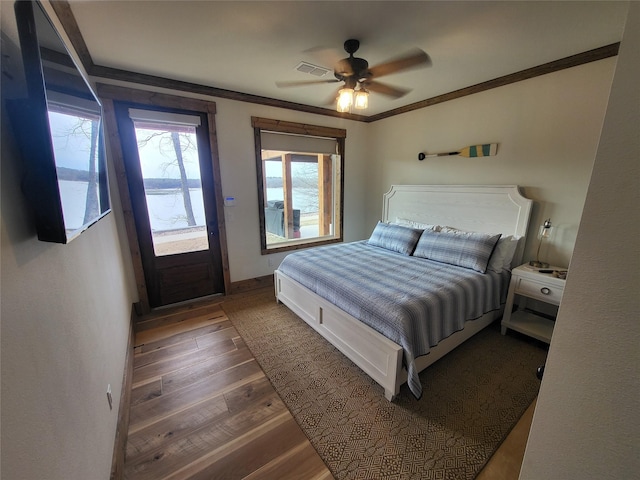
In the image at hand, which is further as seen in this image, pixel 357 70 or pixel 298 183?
pixel 298 183

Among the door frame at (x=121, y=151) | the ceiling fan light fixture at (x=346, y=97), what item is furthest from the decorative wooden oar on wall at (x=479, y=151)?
the door frame at (x=121, y=151)

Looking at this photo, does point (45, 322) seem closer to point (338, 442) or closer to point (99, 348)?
point (99, 348)

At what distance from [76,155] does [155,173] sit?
207 cm

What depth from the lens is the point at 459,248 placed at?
2.61 meters

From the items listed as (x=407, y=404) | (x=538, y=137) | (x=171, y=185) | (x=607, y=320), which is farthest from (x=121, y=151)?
(x=538, y=137)

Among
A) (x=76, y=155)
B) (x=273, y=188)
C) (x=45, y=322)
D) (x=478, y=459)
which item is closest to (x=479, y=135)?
(x=273, y=188)

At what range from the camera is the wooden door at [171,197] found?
270 centimetres

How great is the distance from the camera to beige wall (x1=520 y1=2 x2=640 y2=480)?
0.55 meters

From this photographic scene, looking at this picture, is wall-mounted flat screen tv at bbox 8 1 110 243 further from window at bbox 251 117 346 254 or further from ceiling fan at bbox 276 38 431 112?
window at bbox 251 117 346 254

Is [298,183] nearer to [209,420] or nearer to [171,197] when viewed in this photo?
[171,197]

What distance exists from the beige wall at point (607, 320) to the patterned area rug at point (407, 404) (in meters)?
0.92

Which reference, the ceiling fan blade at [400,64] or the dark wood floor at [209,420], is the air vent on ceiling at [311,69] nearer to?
the ceiling fan blade at [400,64]

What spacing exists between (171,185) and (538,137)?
384 cm

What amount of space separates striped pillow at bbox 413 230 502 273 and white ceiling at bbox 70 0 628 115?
1607 mm
